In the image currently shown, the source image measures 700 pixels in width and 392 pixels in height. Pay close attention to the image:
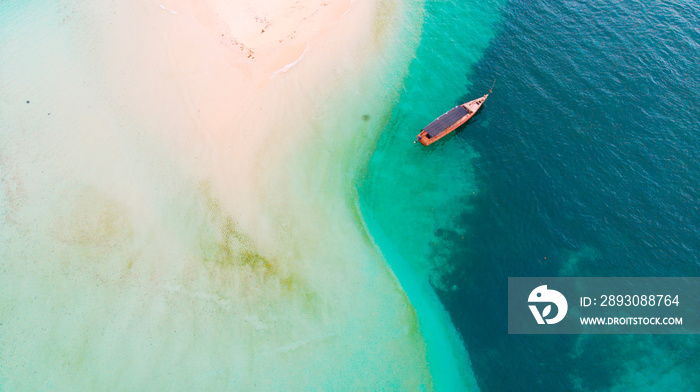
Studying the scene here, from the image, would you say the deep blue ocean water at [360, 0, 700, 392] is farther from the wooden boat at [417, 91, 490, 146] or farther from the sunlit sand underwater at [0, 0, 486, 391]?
the sunlit sand underwater at [0, 0, 486, 391]

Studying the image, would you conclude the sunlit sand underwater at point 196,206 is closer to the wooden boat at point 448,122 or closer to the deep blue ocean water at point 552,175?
the deep blue ocean water at point 552,175

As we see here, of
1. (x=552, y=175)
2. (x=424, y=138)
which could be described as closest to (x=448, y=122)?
(x=424, y=138)

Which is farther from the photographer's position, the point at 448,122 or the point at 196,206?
the point at 448,122

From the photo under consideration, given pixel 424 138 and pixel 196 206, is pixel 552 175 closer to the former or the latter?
pixel 424 138

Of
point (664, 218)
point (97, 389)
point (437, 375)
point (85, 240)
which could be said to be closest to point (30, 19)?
point (85, 240)

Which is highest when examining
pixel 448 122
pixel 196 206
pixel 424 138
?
pixel 196 206

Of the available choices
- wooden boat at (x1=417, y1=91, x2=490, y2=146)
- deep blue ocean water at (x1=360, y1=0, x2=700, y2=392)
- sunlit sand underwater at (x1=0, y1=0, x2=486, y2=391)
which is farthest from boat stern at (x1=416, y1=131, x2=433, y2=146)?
sunlit sand underwater at (x1=0, y1=0, x2=486, y2=391)
